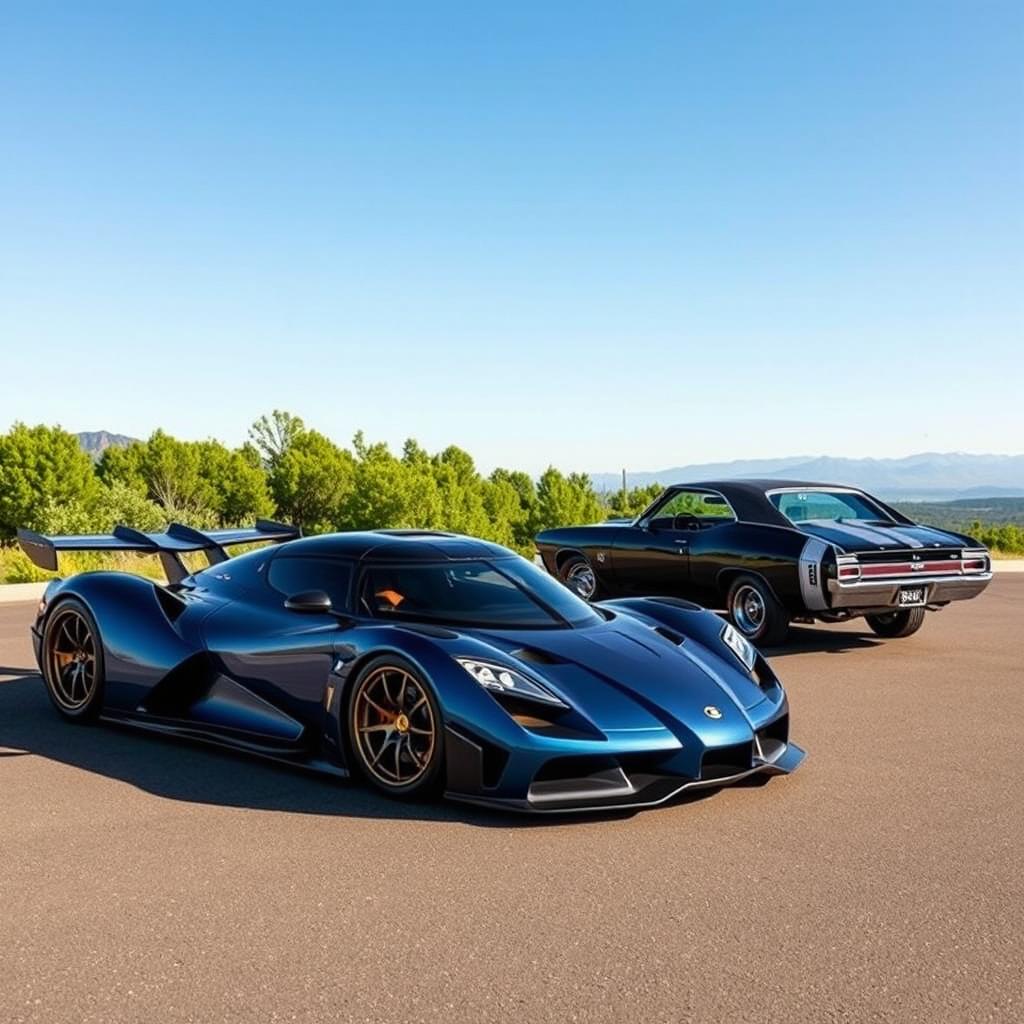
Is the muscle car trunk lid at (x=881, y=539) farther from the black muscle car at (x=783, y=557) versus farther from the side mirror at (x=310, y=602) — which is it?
the side mirror at (x=310, y=602)

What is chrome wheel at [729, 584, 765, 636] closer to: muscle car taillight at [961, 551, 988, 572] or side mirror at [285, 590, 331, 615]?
muscle car taillight at [961, 551, 988, 572]

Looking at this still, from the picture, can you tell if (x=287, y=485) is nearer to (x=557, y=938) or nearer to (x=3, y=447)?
(x=3, y=447)

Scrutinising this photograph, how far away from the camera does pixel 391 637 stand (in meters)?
5.93

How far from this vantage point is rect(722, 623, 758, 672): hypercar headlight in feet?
21.6

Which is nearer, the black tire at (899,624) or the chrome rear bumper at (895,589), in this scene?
the chrome rear bumper at (895,589)

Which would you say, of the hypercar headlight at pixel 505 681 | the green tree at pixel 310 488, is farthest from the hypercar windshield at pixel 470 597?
the green tree at pixel 310 488

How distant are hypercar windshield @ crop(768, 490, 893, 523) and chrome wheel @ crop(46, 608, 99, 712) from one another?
6.51 metres

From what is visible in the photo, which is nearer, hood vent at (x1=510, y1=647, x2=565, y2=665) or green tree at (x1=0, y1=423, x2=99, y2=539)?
hood vent at (x1=510, y1=647, x2=565, y2=665)

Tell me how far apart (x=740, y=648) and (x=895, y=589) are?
15.1 feet

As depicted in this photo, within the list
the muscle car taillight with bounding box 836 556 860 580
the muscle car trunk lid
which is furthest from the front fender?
the muscle car trunk lid

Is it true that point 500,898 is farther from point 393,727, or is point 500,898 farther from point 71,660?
point 71,660

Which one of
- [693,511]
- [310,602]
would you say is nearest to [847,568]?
[693,511]

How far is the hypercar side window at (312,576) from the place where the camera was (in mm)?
6688

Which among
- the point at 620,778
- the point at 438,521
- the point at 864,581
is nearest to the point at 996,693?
the point at 864,581
